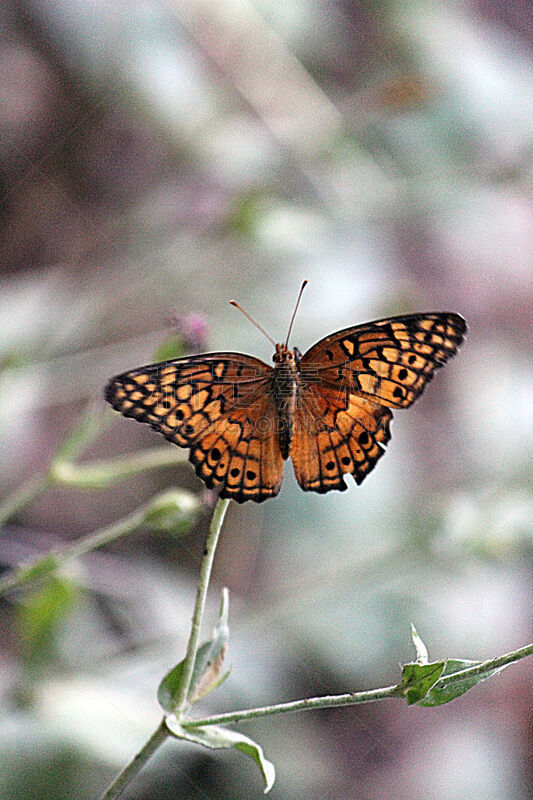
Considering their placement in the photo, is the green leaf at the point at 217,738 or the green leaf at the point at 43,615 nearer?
the green leaf at the point at 217,738

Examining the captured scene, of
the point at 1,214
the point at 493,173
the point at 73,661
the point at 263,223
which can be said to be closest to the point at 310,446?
the point at 73,661

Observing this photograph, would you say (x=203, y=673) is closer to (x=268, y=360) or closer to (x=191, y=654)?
(x=191, y=654)

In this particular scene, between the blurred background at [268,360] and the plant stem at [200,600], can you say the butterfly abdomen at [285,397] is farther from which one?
the blurred background at [268,360]

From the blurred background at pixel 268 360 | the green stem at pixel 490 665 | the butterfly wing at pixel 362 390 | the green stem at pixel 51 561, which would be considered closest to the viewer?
the green stem at pixel 490 665

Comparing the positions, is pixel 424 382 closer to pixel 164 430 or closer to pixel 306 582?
pixel 164 430

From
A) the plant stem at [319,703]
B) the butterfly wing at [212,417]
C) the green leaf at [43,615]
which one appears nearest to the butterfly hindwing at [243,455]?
the butterfly wing at [212,417]

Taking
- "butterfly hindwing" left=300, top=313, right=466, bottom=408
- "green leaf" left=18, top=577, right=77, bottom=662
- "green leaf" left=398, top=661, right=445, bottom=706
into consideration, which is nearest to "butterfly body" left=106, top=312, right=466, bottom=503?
"butterfly hindwing" left=300, top=313, right=466, bottom=408
